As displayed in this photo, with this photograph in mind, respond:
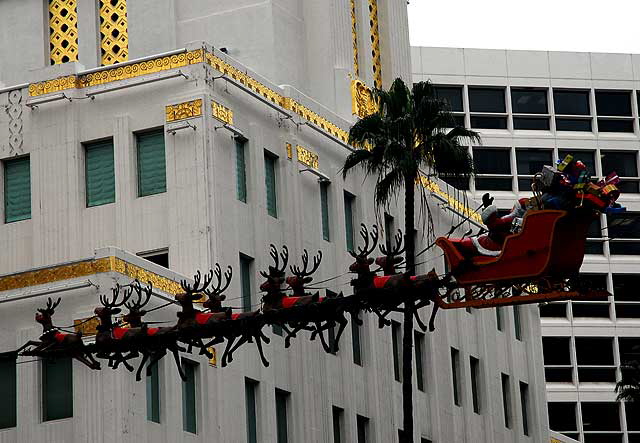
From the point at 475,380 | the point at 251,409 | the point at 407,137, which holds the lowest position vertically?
the point at 251,409

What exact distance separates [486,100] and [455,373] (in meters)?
37.2

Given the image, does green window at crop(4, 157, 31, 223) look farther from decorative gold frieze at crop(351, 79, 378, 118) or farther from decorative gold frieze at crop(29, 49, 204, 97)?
decorative gold frieze at crop(351, 79, 378, 118)

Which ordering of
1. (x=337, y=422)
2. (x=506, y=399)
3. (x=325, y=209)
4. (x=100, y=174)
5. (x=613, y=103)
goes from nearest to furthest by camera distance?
(x=100, y=174) < (x=337, y=422) < (x=325, y=209) < (x=506, y=399) < (x=613, y=103)

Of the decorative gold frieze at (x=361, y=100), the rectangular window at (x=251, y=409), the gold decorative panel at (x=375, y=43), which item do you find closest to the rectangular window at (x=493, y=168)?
the gold decorative panel at (x=375, y=43)

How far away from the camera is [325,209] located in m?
62.0

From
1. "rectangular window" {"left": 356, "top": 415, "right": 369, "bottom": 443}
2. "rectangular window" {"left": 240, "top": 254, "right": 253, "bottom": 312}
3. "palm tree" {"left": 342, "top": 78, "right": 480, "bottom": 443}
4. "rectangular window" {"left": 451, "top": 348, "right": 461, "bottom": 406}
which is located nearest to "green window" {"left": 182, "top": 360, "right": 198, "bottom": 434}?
"rectangular window" {"left": 240, "top": 254, "right": 253, "bottom": 312}

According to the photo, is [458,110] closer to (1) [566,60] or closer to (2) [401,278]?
(1) [566,60]

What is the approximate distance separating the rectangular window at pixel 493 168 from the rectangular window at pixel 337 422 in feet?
146

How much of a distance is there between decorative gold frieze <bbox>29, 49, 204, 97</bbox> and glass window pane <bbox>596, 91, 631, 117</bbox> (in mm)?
54986

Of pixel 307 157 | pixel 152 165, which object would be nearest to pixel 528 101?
pixel 307 157

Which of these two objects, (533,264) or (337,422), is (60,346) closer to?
(533,264)

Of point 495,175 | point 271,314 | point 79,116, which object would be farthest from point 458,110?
point 271,314

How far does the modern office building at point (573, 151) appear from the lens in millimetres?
99812

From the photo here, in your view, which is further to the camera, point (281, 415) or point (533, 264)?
point (281, 415)
